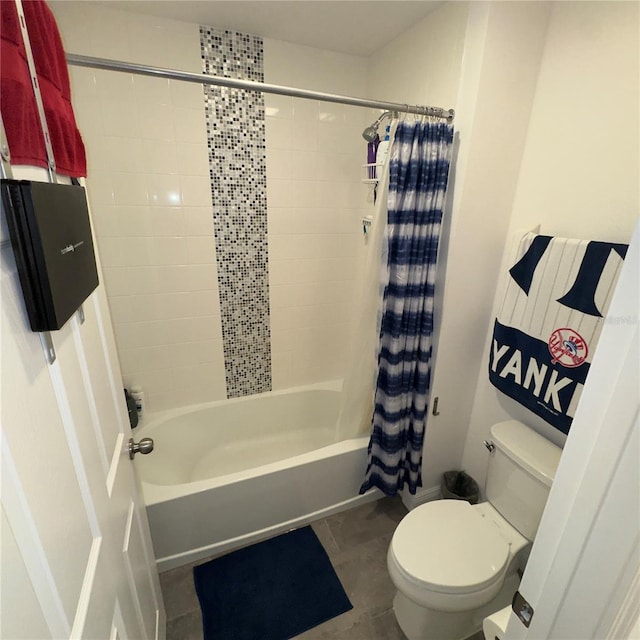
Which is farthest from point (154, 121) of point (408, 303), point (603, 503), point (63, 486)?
point (603, 503)

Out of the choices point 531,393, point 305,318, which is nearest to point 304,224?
point 305,318

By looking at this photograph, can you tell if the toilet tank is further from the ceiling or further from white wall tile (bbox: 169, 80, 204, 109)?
white wall tile (bbox: 169, 80, 204, 109)

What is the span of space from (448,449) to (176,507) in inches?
55.2

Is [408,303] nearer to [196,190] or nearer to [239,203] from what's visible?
[239,203]

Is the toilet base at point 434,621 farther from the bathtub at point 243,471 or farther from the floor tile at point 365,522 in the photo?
the bathtub at point 243,471

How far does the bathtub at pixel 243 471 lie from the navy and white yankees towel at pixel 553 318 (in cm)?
89

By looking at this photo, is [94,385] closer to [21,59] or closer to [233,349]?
[21,59]

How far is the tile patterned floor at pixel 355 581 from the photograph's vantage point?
4.61 ft

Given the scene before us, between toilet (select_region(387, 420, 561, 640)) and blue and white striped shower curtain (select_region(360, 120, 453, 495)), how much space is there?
13.8 inches

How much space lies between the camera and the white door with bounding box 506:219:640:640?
0.42m

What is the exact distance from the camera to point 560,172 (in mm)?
1316

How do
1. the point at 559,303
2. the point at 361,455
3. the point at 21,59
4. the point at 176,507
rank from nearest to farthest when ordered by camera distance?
the point at 21,59
the point at 559,303
the point at 176,507
the point at 361,455

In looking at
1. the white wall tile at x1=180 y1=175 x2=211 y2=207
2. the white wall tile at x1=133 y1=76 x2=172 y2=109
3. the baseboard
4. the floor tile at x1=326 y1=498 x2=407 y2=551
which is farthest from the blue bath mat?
the white wall tile at x1=133 y1=76 x2=172 y2=109

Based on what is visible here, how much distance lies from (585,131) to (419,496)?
1.85 m
